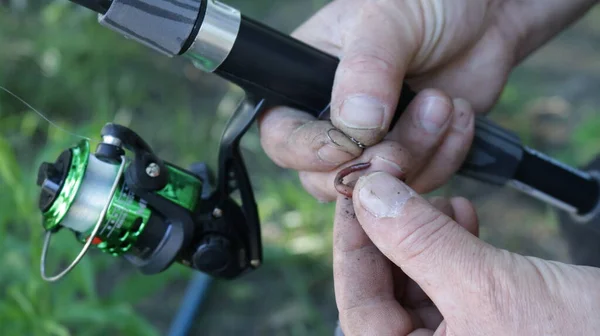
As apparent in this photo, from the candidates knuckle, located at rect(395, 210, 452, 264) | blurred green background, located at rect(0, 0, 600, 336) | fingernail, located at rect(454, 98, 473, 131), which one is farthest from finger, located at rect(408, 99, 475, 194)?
blurred green background, located at rect(0, 0, 600, 336)

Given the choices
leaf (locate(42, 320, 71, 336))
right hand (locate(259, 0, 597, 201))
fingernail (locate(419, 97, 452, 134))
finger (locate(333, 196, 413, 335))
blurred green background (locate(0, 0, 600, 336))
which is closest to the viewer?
finger (locate(333, 196, 413, 335))

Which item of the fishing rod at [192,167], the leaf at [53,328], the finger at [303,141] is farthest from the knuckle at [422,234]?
the leaf at [53,328]

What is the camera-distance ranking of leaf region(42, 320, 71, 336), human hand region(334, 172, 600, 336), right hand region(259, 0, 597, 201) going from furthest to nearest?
leaf region(42, 320, 71, 336) < right hand region(259, 0, 597, 201) < human hand region(334, 172, 600, 336)

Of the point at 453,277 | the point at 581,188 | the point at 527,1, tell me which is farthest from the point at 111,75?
the point at 453,277

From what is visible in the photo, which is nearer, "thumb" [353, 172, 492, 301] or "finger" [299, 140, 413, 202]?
"thumb" [353, 172, 492, 301]

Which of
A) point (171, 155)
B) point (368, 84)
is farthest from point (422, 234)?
point (171, 155)

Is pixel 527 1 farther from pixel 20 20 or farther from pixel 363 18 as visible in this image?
pixel 20 20

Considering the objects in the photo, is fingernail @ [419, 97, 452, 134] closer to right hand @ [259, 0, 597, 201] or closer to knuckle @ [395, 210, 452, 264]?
right hand @ [259, 0, 597, 201]
